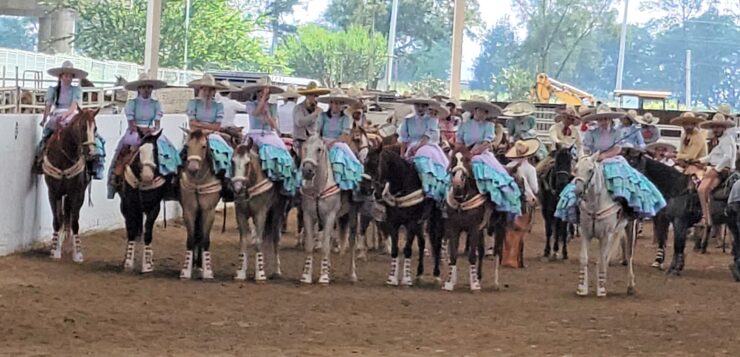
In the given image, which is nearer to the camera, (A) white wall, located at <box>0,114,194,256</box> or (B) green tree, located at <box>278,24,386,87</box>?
(A) white wall, located at <box>0,114,194,256</box>

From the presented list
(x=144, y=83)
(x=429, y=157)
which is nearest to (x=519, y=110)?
(x=429, y=157)

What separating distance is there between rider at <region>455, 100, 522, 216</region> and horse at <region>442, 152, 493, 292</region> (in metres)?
0.09

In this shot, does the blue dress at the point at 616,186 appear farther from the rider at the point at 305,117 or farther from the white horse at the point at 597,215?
the rider at the point at 305,117

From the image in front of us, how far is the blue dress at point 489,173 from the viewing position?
14.0 m

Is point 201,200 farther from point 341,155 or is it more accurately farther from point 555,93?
point 555,93

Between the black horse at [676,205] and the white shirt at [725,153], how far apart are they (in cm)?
26

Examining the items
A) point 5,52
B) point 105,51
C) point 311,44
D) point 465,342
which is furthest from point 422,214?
point 105,51

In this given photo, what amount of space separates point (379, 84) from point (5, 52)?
14.5 meters

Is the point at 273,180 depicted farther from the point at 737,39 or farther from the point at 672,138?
the point at 737,39

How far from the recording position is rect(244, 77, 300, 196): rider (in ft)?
46.2

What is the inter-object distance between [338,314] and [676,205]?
6566 mm

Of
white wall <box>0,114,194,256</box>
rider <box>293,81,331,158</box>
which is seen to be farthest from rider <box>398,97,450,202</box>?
white wall <box>0,114,194,256</box>

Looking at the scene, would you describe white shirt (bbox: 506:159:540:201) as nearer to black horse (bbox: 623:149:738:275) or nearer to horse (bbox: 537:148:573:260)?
black horse (bbox: 623:149:738:275)

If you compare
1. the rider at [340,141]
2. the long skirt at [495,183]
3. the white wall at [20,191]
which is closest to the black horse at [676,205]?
the long skirt at [495,183]
